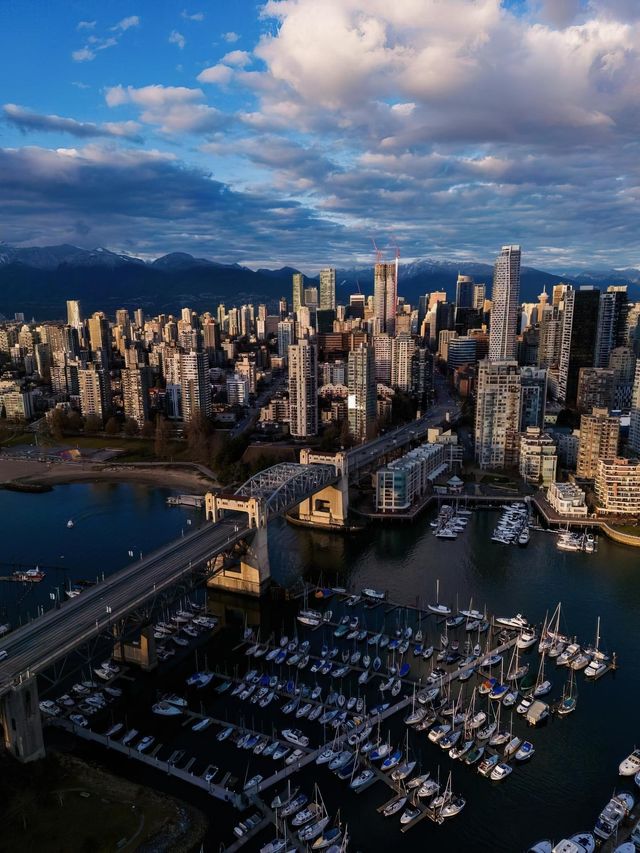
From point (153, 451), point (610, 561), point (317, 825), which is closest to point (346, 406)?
point (153, 451)

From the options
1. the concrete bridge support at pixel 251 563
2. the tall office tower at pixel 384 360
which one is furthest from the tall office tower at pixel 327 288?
the concrete bridge support at pixel 251 563

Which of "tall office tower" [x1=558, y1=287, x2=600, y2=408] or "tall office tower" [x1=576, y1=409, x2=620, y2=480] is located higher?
"tall office tower" [x1=558, y1=287, x2=600, y2=408]

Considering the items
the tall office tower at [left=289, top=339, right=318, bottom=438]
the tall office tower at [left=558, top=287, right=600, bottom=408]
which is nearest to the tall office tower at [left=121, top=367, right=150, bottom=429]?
the tall office tower at [left=289, top=339, right=318, bottom=438]

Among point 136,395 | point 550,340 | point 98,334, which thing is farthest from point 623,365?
point 98,334

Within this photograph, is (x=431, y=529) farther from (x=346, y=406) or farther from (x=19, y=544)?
(x=346, y=406)

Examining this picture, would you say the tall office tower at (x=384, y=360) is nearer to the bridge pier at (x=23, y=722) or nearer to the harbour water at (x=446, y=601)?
the harbour water at (x=446, y=601)

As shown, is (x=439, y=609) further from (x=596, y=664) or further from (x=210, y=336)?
(x=210, y=336)

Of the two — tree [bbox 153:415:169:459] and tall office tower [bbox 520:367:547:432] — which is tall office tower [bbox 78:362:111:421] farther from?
tall office tower [bbox 520:367:547:432]
